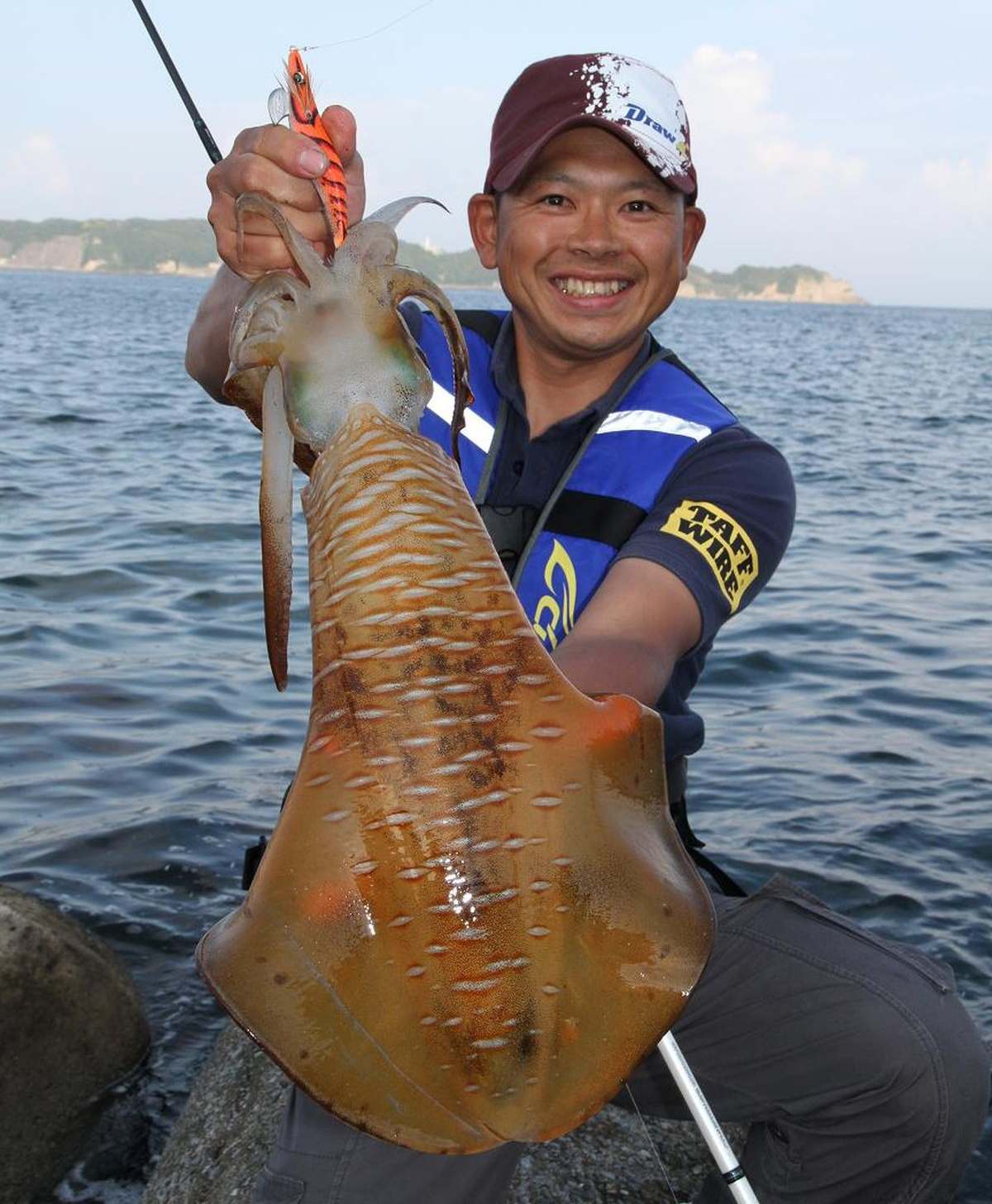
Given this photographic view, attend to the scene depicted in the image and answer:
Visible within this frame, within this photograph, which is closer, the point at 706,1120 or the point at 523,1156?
the point at 706,1120

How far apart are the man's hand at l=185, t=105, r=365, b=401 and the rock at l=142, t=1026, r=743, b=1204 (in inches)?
102

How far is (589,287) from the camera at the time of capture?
3.83m

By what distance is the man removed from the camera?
116 inches

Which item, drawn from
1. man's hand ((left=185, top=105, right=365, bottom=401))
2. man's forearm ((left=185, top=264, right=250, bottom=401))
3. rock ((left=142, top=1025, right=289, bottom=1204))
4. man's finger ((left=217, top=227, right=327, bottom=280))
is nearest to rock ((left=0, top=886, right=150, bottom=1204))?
rock ((left=142, top=1025, right=289, bottom=1204))

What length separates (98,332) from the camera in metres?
51.1

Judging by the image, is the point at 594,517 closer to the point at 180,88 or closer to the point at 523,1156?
the point at 180,88

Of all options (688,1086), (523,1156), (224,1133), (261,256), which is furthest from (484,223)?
(224,1133)

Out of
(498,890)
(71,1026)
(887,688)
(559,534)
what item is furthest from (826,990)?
(887,688)

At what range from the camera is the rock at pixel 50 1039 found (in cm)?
449

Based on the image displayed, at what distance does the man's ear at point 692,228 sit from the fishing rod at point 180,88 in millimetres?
1571

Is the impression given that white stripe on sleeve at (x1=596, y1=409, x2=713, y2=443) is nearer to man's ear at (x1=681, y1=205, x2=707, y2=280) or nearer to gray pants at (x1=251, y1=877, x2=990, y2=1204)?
man's ear at (x1=681, y1=205, x2=707, y2=280)

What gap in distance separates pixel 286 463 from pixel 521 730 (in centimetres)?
58

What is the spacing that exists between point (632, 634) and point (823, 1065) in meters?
1.20

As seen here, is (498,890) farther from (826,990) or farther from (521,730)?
(826,990)
